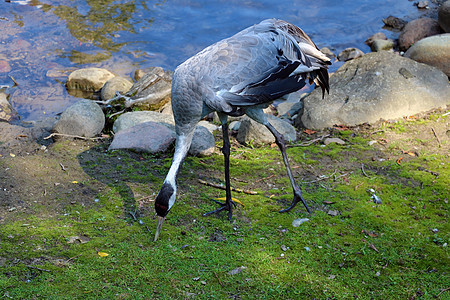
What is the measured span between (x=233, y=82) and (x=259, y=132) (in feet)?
5.70

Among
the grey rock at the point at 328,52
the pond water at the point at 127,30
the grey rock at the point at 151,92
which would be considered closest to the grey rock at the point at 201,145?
the grey rock at the point at 151,92

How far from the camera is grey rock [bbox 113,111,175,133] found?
633cm

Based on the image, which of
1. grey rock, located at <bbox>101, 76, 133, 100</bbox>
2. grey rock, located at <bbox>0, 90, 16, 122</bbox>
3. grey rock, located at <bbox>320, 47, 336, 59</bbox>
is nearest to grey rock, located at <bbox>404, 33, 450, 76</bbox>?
grey rock, located at <bbox>320, 47, 336, 59</bbox>

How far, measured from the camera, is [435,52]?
287 inches

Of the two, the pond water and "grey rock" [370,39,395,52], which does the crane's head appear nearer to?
the pond water

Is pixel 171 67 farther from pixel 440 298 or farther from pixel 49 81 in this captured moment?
pixel 440 298

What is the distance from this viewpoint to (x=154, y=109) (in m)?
7.35

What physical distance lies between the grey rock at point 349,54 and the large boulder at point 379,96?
2754 mm

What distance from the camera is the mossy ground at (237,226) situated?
3.38 metres

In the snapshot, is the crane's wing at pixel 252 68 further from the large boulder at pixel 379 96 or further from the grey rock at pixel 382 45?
the grey rock at pixel 382 45

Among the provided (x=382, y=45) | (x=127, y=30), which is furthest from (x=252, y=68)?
(x=127, y=30)

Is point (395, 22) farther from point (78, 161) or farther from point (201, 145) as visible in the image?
point (78, 161)

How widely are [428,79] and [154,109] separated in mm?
4110

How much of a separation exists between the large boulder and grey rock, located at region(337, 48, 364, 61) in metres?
2.75
